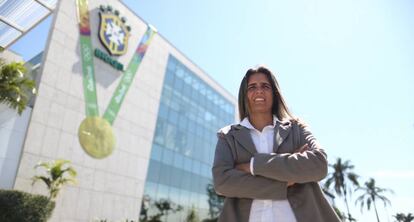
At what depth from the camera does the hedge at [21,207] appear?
10609 millimetres

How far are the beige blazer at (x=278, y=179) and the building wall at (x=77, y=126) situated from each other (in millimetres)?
14050

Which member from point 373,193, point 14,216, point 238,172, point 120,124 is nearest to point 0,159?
point 14,216

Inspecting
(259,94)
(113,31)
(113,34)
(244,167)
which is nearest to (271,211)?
(244,167)

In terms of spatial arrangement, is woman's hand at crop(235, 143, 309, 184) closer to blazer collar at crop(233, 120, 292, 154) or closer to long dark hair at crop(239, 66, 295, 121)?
blazer collar at crop(233, 120, 292, 154)

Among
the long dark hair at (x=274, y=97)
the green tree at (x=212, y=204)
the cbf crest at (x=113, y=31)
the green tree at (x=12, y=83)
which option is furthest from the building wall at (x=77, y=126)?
the long dark hair at (x=274, y=97)

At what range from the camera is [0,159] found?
478 inches

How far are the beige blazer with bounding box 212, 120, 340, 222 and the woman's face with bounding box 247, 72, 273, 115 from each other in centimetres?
21

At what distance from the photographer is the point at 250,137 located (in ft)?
5.78

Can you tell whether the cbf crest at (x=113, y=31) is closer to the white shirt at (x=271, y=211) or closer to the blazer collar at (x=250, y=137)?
the blazer collar at (x=250, y=137)

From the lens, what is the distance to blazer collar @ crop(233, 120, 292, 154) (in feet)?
5.64

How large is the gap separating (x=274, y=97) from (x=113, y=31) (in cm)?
1927

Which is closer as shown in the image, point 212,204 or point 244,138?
point 244,138

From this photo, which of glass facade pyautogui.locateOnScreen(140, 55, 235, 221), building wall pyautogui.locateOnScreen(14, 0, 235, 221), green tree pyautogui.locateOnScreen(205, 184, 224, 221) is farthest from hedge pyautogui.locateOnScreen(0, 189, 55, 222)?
green tree pyautogui.locateOnScreen(205, 184, 224, 221)

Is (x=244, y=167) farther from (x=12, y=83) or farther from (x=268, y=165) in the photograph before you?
(x=12, y=83)
